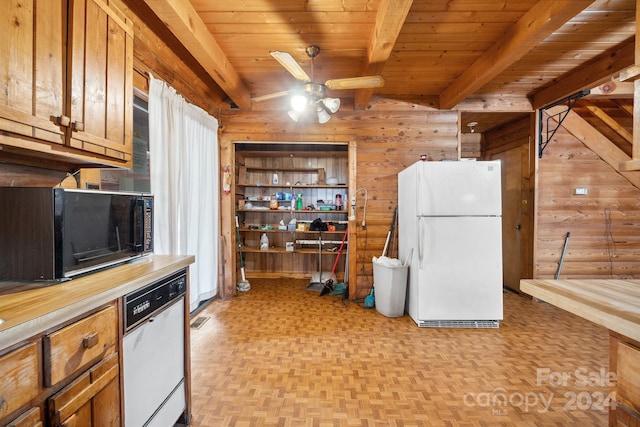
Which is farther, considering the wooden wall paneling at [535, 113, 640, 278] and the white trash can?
the wooden wall paneling at [535, 113, 640, 278]

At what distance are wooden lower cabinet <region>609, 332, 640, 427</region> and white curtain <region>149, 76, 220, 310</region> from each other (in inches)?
101

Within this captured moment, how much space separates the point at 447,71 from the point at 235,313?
3499mm

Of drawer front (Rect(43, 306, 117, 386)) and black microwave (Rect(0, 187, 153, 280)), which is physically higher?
black microwave (Rect(0, 187, 153, 280))

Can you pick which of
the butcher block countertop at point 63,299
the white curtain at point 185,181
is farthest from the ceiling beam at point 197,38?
the butcher block countertop at point 63,299

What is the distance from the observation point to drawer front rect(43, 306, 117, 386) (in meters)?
0.74

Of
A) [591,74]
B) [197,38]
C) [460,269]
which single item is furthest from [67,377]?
[591,74]

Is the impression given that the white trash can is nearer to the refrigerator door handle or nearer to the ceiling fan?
the refrigerator door handle

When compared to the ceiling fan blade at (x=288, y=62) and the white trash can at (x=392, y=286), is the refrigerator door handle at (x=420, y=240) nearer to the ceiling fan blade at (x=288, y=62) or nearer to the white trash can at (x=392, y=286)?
the white trash can at (x=392, y=286)

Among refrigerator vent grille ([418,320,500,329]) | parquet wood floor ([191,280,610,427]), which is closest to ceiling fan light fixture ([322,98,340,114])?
parquet wood floor ([191,280,610,427])

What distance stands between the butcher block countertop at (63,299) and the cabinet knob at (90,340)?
0.09m

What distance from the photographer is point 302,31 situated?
7.28ft

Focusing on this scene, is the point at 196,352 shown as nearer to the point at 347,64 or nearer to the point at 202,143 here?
the point at 202,143

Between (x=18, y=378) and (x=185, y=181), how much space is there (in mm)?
2159

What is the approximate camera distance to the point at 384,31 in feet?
6.37
